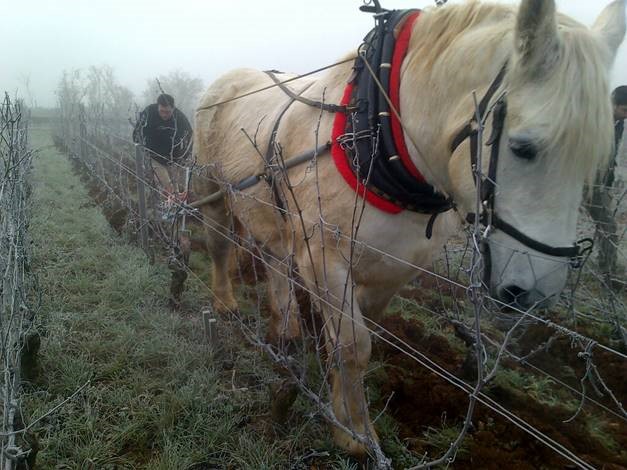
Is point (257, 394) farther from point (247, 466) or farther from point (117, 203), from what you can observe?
point (117, 203)

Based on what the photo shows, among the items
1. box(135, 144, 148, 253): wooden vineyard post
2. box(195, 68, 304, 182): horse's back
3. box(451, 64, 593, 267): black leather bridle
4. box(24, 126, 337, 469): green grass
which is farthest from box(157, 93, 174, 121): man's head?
box(451, 64, 593, 267): black leather bridle

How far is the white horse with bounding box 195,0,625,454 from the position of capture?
126 centimetres

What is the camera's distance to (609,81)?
1.37 m

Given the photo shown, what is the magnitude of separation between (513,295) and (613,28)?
1036 mm

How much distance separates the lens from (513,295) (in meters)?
1.35

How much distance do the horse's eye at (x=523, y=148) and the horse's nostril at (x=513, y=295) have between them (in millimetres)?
399

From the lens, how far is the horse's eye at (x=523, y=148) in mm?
1263

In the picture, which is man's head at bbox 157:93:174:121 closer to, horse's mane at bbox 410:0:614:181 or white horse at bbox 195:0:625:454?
white horse at bbox 195:0:625:454

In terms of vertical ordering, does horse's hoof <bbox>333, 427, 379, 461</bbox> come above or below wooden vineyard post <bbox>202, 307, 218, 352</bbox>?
below

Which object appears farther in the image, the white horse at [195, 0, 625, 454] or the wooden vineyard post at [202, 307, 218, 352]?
the wooden vineyard post at [202, 307, 218, 352]

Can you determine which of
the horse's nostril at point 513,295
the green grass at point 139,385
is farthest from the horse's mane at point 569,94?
the green grass at point 139,385

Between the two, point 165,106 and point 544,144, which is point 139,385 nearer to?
point 544,144

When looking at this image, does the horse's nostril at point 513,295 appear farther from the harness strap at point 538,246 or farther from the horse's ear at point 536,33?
the horse's ear at point 536,33

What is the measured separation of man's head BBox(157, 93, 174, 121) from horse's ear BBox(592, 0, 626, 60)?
465 centimetres
